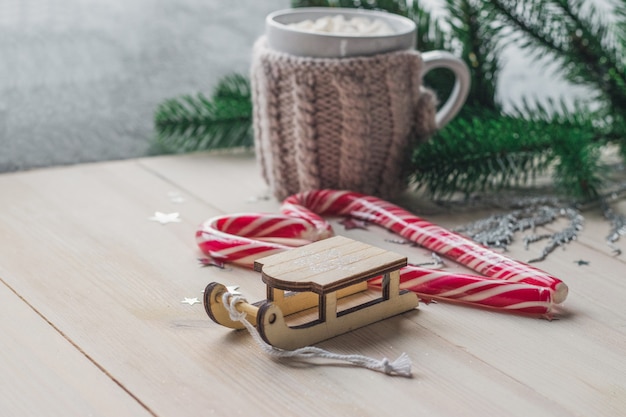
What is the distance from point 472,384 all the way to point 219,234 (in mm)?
301

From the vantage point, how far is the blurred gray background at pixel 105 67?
3.84 feet

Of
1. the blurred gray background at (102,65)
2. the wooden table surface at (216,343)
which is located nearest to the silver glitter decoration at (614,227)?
the wooden table surface at (216,343)

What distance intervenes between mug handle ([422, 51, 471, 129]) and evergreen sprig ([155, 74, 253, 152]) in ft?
0.91

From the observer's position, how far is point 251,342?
0.66 meters

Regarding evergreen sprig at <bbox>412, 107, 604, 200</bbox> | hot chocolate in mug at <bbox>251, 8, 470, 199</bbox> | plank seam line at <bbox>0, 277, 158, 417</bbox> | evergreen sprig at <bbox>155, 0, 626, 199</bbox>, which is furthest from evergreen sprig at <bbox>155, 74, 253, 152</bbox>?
plank seam line at <bbox>0, 277, 158, 417</bbox>

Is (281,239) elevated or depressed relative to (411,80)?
depressed

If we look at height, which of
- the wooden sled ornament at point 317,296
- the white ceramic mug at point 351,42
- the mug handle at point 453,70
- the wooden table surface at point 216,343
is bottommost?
the wooden table surface at point 216,343

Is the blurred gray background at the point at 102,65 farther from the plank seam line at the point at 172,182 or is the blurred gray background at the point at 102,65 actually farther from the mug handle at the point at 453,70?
the mug handle at the point at 453,70

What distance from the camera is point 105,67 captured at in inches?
52.7

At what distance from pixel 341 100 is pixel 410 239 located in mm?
163

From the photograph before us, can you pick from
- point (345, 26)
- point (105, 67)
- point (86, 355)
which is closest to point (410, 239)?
point (345, 26)

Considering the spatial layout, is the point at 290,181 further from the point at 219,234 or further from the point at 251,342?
the point at 251,342

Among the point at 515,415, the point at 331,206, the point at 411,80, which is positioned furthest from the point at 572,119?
the point at 515,415

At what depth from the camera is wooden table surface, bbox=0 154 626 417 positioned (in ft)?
1.89
